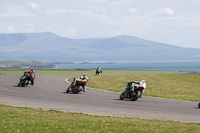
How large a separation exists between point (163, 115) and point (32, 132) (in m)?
8.99

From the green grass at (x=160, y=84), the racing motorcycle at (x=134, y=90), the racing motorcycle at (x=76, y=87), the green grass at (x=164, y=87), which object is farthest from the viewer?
the green grass at (x=160, y=84)

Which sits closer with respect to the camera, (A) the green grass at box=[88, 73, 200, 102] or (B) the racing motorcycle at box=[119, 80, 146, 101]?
(B) the racing motorcycle at box=[119, 80, 146, 101]

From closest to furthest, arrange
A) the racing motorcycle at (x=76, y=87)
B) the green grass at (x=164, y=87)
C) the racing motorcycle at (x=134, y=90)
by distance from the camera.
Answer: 1. the racing motorcycle at (x=134, y=90)
2. the racing motorcycle at (x=76, y=87)
3. the green grass at (x=164, y=87)

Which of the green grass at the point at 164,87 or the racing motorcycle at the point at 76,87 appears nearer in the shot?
the racing motorcycle at the point at 76,87

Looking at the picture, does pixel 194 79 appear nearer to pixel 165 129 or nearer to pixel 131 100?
pixel 131 100

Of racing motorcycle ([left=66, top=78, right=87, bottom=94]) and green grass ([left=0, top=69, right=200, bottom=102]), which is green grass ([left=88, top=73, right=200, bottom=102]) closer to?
green grass ([left=0, top=69, right=200, bottom=102])

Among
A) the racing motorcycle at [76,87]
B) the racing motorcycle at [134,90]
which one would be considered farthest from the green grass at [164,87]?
the racing motorcycle at [76,87]

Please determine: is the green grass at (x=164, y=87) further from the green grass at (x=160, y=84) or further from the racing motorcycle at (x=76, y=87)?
the racing motorcycle at (x=76, y=87)

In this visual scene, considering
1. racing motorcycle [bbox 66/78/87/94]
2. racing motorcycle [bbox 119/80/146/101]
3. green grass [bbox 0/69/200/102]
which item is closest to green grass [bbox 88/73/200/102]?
green grass [bbox 0/69/200/102]

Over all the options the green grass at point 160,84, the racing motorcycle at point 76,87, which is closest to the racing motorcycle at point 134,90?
the green grass at point 160,84

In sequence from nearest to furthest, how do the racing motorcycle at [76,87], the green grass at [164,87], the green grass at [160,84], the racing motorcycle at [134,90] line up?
the racing motorcycle at [134,90], the racing motorcycle at [76,87], the green grass at [164,87], the green grass at [160,84]

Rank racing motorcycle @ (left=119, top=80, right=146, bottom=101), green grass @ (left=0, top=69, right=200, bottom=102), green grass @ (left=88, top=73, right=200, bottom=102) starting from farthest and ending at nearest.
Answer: green grass @ (left=0, top=69, right=200, bottom=102) → green grass @ (left=88, top=73, right=200, bottom=102) → racing motorcycle @ (left=119, top=80, right=146, bottom=101)

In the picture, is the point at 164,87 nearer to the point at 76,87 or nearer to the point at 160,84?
the point at 160,84

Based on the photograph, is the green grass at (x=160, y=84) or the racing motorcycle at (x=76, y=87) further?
the green grass at (x=160, y=84)
